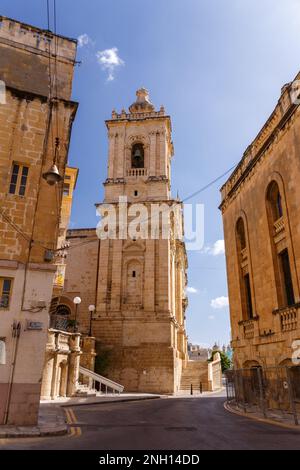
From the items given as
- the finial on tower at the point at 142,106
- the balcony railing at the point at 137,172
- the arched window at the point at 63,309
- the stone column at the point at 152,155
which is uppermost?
the finial on tower at the point at 142,106

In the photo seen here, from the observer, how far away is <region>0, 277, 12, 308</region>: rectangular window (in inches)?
433

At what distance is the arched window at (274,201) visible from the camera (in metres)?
16.1

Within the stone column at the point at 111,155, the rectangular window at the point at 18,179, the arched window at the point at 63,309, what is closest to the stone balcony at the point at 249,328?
the rectangular window at the point at 18,179

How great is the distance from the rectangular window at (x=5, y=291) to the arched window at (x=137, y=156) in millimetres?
30188

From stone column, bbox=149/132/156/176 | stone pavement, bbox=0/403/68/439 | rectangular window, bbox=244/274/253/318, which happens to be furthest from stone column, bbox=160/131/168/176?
stone pavement, bbox=0/403/68/439

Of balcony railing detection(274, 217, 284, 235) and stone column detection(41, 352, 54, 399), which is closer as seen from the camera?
balcony railing detection(274, 217, 284, 235)

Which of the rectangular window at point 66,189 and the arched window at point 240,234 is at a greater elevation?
the rectangular window at point 66,189

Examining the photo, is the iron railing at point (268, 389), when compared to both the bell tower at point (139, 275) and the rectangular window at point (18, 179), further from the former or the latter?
the bell tower at point (139, 275)

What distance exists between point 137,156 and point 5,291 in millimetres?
31083

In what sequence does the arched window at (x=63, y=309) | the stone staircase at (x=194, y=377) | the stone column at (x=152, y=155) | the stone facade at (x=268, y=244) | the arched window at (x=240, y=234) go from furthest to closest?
the stone column at (x=152, y=155)
the arched window at (x=63, y=309)
the stone staircase at (x=194, y=377)
the arched window at (x=240, y=234)
the stone facade at (x=268, y=244)

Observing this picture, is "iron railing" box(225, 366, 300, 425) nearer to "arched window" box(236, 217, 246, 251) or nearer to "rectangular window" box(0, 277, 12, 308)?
"arched window" box(236, 217, 246, 251)

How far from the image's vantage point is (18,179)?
12727 mm

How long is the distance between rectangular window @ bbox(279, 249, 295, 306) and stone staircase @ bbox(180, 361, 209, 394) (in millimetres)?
22061
